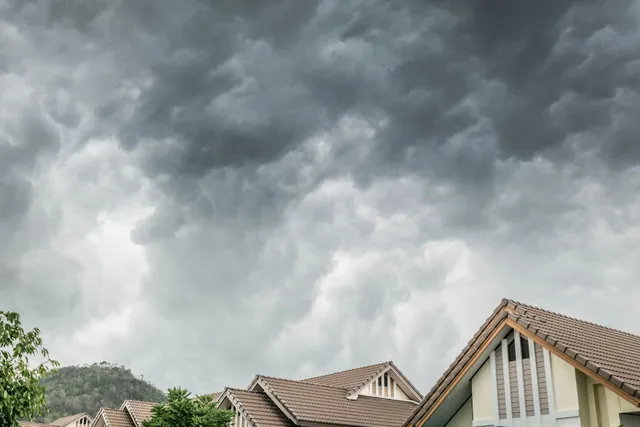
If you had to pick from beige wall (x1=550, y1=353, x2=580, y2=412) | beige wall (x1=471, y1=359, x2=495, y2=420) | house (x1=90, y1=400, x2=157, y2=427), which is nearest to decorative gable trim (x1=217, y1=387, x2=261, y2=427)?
beige wall (x1=471, y1=359, x2=495, y2=420)

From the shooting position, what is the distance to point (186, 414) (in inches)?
1180

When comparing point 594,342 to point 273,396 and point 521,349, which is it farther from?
point 273,396

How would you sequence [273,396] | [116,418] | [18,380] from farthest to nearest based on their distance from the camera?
1. [116,418]
2. [273,396]
3. [18,380]

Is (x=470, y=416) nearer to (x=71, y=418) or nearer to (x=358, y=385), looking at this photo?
(x=358, y=385)

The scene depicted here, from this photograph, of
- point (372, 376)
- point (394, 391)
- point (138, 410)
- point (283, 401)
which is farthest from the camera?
point (138, 410)

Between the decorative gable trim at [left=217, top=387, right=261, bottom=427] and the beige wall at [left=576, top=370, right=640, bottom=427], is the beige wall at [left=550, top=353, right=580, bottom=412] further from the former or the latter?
the decorative gable trim at [left=217, top=387, right=261, bottom=427]

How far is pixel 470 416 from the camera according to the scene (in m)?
21.2

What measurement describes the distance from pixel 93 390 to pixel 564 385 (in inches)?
4853

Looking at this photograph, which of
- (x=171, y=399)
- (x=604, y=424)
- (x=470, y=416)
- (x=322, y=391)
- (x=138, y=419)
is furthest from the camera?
(x=138, y=419)

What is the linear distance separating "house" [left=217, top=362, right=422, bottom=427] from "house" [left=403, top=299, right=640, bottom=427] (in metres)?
11.9

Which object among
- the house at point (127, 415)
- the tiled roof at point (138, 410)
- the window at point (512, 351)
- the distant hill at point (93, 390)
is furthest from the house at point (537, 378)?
the distant hill at point (93, 390)

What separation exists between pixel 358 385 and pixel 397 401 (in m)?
3.28

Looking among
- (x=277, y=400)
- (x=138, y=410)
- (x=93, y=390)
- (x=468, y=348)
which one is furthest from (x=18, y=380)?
(x=93, y=390)

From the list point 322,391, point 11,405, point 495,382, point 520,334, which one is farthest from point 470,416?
point 322,391
